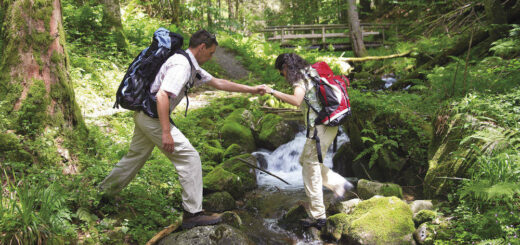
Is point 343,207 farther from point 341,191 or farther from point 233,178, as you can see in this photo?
point 233,178

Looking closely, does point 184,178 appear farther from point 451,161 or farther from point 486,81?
point 486,81

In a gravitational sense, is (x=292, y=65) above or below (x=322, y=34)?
below

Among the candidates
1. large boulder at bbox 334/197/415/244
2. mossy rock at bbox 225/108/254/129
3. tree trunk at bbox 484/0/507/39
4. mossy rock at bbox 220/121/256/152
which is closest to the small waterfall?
mossy rock at bbox 220/121/256/152

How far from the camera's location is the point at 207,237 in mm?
3588

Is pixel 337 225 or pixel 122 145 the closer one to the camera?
pixel 337 225

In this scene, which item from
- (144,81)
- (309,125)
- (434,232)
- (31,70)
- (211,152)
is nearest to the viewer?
(144,81)

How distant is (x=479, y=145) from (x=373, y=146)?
1875 mm

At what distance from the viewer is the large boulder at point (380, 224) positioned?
406 cm

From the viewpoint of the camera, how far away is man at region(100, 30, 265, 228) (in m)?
3.34

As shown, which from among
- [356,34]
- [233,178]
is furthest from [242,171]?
[356,34]

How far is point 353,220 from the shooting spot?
4.47m

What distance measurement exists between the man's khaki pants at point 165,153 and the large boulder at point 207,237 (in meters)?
0.27

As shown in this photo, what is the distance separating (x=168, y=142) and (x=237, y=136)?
4.52 meters

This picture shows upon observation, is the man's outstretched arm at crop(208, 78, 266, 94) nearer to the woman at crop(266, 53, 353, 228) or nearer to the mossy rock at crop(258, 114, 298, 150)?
the woman at crop(266, 53, 353, 228)
